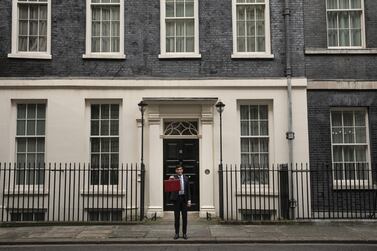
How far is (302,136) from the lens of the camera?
15.5m

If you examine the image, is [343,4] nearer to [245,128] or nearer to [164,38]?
[245,128]

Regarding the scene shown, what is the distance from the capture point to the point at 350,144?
51.7 feet

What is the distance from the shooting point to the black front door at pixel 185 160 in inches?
616

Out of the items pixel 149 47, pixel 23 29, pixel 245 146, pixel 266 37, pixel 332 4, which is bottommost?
pixel 245 146

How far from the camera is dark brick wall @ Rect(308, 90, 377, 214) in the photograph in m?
15.3

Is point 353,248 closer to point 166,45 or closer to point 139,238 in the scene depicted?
point 139,238

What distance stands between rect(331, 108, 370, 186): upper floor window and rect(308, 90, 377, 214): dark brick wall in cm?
24

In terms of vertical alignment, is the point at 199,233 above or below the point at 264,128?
below

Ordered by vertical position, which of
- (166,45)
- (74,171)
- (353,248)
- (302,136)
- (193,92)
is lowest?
(353,248)

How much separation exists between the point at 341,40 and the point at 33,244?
11.3 metres

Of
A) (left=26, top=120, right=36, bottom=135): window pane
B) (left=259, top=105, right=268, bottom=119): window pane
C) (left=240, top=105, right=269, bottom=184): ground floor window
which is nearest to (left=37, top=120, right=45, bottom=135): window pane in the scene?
(left=26, top=120, right=36, bottom=135): window pane

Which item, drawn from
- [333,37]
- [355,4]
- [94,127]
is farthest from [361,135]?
[94,127]

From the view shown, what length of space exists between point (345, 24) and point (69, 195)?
10.4 metres

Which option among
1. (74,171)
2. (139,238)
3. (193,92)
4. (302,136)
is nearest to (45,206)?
(74,171)
